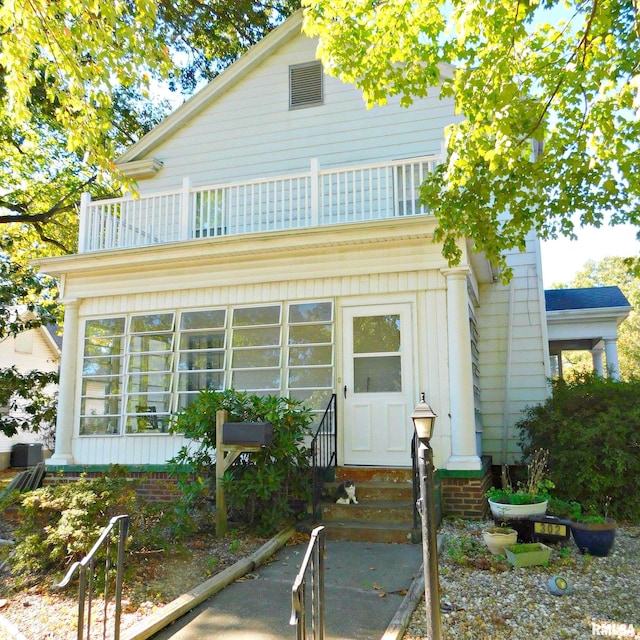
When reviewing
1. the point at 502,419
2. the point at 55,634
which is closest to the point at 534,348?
the point at 502,419

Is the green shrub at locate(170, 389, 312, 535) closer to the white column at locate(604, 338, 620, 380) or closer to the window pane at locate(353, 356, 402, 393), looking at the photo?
the window pane at locate(353, 356, 402, 393)

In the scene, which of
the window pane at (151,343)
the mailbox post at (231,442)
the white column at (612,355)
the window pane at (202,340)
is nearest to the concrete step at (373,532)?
the mailbox post at (231,442)

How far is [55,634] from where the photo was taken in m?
4.18

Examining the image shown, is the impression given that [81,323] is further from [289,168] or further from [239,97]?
[239,97]

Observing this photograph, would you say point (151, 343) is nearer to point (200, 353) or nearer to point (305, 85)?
point (200, 353)

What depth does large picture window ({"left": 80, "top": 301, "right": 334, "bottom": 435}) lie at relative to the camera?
848 centimetres

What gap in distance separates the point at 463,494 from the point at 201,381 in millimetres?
4260

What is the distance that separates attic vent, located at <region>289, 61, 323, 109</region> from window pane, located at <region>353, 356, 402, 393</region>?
589cm

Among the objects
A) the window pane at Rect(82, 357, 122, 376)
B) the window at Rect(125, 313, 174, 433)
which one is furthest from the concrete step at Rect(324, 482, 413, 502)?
the window pane at Rect(82, 357, 122, 376)

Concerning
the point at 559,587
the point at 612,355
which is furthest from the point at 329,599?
the point at 612,355

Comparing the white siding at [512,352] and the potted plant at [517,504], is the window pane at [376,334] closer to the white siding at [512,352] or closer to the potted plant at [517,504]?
the potted plant at [517,504]

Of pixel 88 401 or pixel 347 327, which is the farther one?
pixel 88 401

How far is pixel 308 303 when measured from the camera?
8570 millimetres

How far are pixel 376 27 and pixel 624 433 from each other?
636 centimetres
